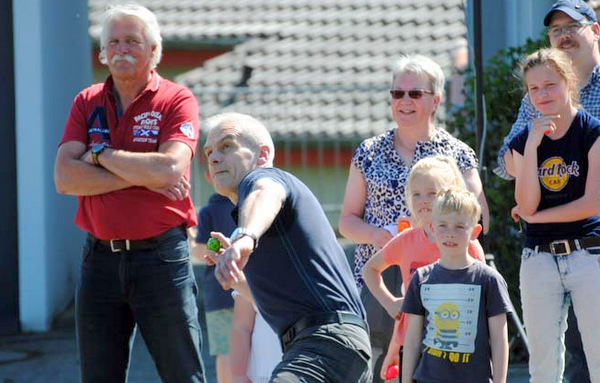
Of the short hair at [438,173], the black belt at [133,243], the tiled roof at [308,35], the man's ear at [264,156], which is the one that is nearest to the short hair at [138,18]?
the black belt at [133,243]

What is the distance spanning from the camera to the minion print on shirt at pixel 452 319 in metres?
4.69

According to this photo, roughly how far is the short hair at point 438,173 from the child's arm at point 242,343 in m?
0.82

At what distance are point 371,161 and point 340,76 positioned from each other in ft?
49.3

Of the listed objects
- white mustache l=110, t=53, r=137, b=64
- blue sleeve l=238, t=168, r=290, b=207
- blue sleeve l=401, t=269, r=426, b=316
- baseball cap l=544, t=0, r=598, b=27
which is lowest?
blue sleeve l=401, t=269, r=426, b=316

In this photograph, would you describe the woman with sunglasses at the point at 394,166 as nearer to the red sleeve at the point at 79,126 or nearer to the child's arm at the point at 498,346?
the child's arm at the point at 498,346

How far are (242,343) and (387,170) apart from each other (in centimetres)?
101

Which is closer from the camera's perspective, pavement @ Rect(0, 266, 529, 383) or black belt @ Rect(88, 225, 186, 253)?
black belt @ Rect(88, 225, 186, 253)

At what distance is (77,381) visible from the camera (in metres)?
7.70

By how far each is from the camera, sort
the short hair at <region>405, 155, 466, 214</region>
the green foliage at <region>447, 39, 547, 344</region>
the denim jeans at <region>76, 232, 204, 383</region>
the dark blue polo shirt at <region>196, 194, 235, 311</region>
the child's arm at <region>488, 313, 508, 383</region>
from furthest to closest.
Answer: the green foliage at <region>447, 39, 547, 344</region> < the dark blue polo shirt at <region>196, 194, 235, 311</region> < the denim jeans at <region>76, 232, 204, 383</region> < the short hair at <region>405, 155, 466, 214</region> < the child's arm at <region>488, 313, 508, 383</region>

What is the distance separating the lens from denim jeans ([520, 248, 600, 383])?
523 cm

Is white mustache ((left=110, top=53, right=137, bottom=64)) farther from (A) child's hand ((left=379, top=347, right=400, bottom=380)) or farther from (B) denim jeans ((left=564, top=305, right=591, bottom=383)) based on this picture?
(B) denim jeans ((left=564, top=305, right=591, bottom=383))

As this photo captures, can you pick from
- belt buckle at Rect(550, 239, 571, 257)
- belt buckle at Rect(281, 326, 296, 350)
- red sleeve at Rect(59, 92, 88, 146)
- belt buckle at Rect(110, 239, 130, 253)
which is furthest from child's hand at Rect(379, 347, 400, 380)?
red sleeve at Rect(59, 92, 88, 146)

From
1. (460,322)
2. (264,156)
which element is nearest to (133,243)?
(264,156)

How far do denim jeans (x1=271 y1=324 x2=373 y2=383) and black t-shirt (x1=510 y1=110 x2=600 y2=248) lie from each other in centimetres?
146
